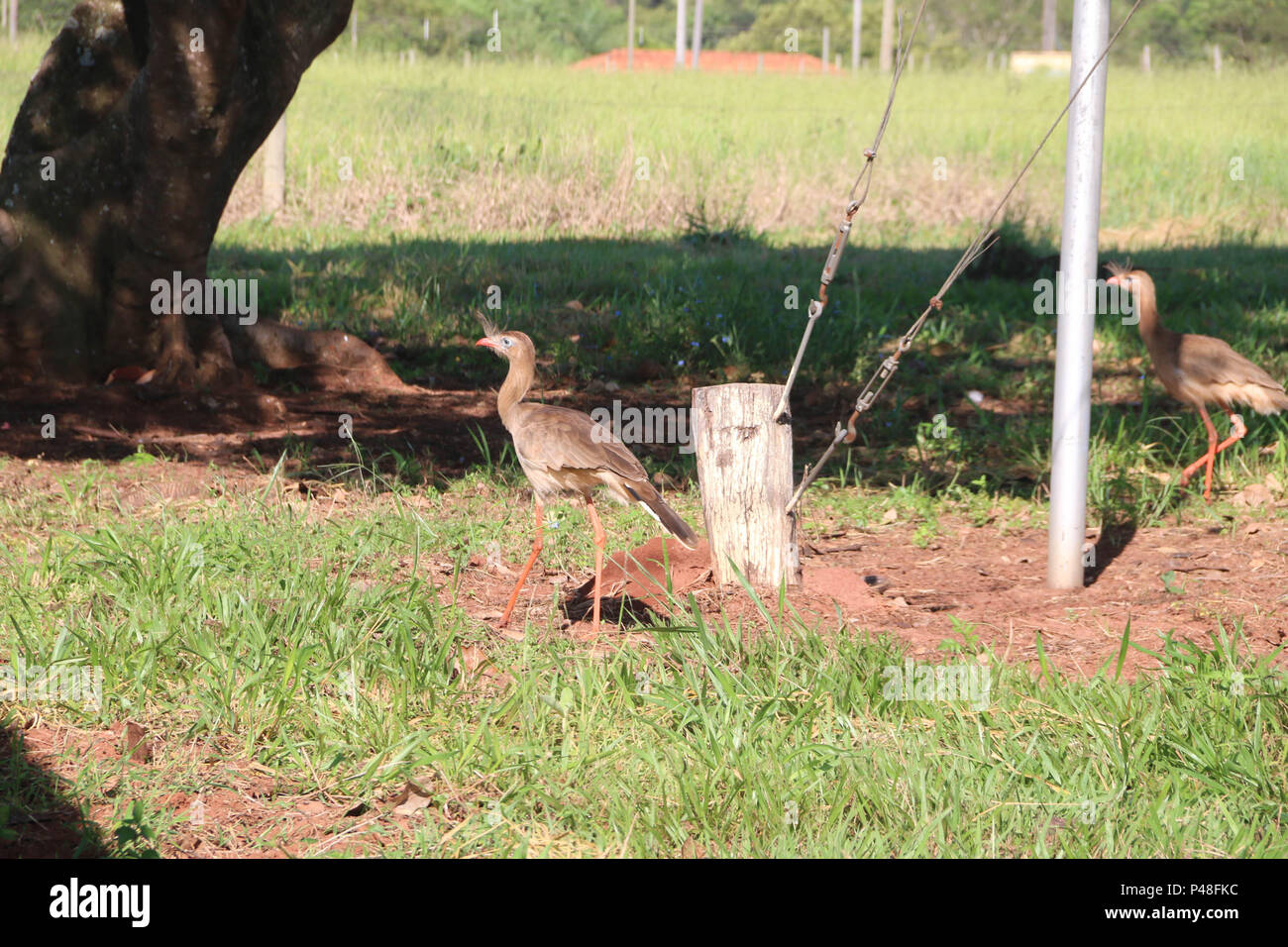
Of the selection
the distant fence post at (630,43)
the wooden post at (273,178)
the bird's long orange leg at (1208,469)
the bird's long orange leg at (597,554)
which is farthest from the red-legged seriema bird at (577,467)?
the distant fence post at (630,43)

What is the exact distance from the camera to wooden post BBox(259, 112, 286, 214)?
13.2m

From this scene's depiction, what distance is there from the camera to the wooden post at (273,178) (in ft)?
43.3

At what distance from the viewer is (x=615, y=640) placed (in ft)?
14.1

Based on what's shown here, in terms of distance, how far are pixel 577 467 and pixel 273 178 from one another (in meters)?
10.1

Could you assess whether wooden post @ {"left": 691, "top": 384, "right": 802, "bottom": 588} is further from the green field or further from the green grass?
the green field

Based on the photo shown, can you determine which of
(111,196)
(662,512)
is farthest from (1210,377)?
(111,196)

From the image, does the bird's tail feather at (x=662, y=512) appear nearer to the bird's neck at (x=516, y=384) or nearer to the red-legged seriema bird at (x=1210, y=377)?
the bird's neck at (x=516, y=384)

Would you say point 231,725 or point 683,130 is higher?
Result: point 683,130

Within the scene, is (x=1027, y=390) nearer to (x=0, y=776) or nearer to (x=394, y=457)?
(x=394, y=457)

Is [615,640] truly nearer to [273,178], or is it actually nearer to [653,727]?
[653,727]

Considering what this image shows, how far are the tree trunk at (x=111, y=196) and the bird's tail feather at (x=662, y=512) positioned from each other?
3.86 meters

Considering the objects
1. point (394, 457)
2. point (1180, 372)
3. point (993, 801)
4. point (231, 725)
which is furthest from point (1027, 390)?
point (231, 725)
